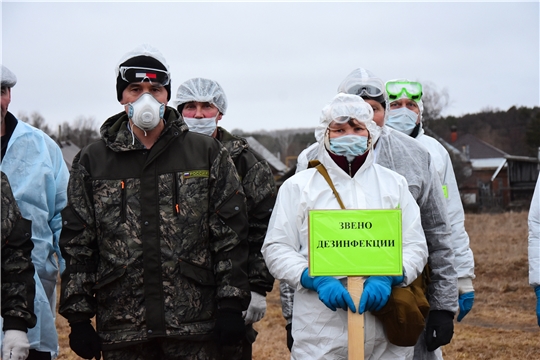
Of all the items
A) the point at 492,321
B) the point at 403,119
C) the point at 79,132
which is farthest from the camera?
the point at 79,132

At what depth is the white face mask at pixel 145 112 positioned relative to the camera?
4027 mm

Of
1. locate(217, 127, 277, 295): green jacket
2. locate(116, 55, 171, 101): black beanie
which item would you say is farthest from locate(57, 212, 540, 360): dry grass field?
locate(116, 55, 171, 101): black beanie

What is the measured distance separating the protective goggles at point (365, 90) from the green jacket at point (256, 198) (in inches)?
30.4

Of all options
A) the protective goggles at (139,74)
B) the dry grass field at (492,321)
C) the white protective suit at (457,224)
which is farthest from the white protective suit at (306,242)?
the dry grass field at (492,321)

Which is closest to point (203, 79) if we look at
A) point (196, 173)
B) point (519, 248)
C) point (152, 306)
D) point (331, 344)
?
point (196, 173)

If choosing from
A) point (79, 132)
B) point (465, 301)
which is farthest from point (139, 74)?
point (79, 132)

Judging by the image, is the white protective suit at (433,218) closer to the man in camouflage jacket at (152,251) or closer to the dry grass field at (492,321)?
the man in camouflage jacket at (152,251)

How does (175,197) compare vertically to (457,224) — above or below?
above

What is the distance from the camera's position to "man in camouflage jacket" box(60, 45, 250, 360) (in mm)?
3938

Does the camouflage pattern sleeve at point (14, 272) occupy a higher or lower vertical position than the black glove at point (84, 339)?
higher

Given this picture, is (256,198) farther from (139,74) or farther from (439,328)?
(439,328)

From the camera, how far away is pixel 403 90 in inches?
242

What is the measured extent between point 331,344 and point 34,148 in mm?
2412

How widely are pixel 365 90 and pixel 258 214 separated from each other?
104cm
